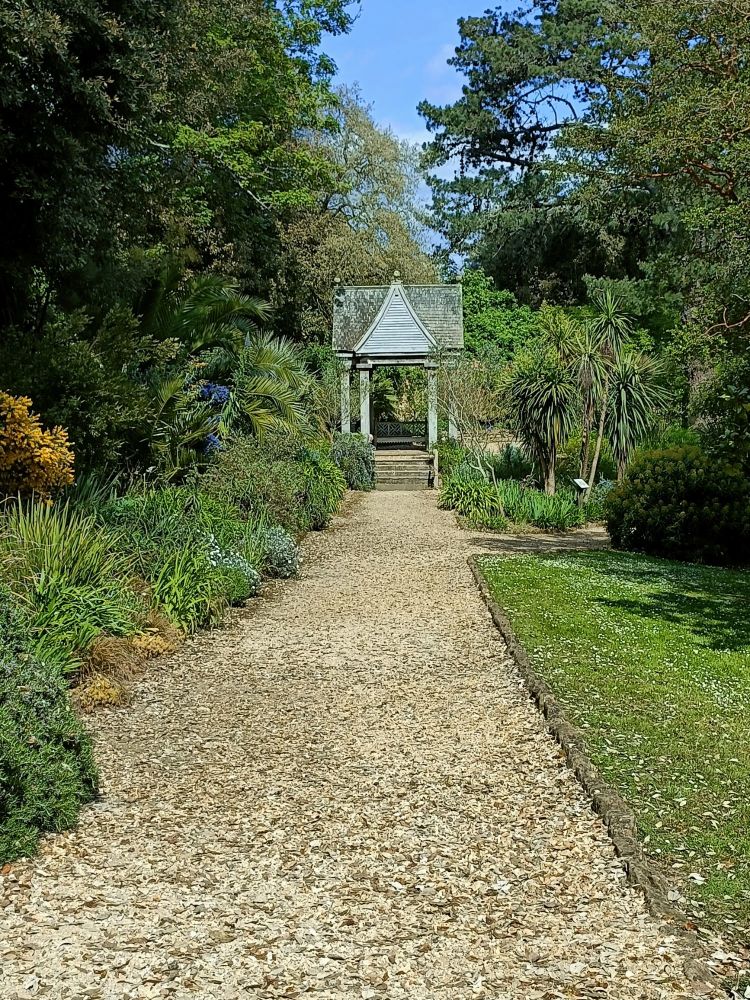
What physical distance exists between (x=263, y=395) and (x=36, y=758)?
11.9 m

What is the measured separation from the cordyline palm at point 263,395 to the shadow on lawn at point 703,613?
7.56m

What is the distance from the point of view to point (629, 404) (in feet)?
Result: 57.3

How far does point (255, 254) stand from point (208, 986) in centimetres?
2541

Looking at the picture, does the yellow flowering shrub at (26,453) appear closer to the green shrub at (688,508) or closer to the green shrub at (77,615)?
the green shrub at (77,615)

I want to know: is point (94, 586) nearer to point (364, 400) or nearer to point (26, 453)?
point (26, 453)

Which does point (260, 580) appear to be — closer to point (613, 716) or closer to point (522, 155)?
point (613, 716)

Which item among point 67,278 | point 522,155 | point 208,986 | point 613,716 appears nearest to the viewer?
point 208,986

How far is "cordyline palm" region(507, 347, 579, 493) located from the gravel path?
33.3ft

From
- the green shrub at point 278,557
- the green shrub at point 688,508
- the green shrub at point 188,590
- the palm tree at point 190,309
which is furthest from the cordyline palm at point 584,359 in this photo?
the green shrub at point 188,590

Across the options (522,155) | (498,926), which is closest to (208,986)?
(498,926)

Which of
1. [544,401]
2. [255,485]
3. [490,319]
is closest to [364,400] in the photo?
[490,319]

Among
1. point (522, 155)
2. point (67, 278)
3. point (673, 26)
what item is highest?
point (522, 155)

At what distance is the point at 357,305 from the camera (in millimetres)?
27453

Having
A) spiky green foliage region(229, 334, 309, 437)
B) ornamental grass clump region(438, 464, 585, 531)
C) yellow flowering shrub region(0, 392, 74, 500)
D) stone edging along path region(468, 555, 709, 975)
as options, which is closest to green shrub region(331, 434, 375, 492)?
ornamental grass clump region(438, 464, 585, 531)
